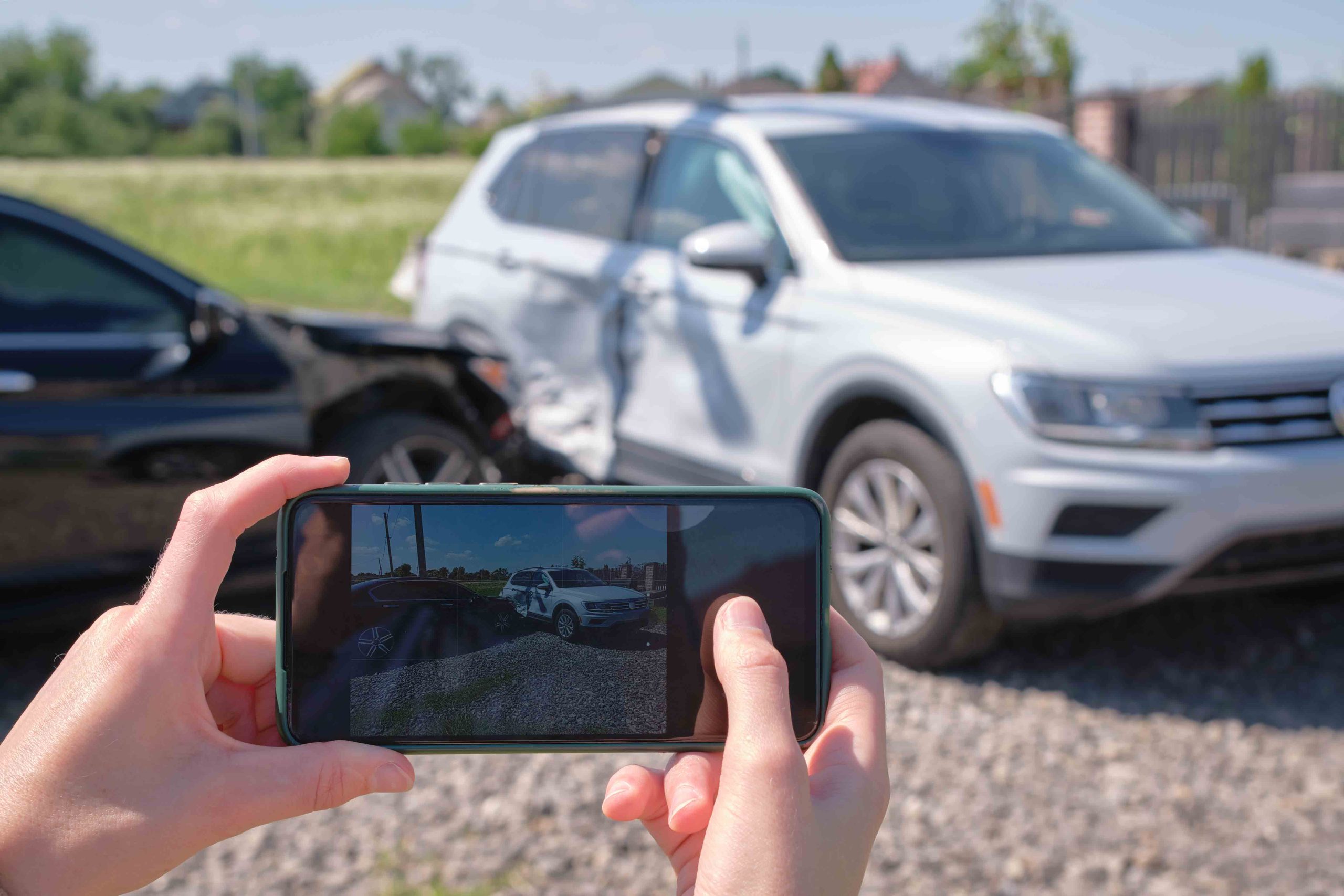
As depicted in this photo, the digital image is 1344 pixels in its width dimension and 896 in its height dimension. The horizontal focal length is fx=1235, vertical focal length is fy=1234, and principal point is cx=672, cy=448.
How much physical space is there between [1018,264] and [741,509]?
3.21m

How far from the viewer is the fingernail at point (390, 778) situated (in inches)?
46.7

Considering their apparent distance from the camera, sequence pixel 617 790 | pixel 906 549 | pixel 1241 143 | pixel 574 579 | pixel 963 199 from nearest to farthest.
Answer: pixel 617 790 < pixel 574 579 < pixel 906 549 < pixel 963 199 < pixel 1241 143

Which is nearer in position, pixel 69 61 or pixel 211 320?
pixel 211 320

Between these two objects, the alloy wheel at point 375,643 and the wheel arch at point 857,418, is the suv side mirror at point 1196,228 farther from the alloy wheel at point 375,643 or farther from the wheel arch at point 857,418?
the alloy wheel at point 375,643

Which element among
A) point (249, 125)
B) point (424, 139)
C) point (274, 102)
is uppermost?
point (274, 102)

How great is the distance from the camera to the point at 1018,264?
420 centimetres

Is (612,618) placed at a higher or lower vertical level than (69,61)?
lower

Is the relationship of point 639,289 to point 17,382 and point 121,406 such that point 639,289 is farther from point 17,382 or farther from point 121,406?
point 17,382

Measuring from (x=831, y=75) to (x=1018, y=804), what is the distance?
45.9 metres

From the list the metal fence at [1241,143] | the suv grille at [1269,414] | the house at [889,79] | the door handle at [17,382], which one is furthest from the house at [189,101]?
the suv grille at [1269,414]

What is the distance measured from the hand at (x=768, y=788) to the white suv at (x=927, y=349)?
94.0 inches

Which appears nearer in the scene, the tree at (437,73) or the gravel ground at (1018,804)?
the gravel ground at (1018,804)

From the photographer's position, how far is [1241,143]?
1625 centimetres

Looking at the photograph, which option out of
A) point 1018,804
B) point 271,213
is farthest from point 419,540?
point 271,213
